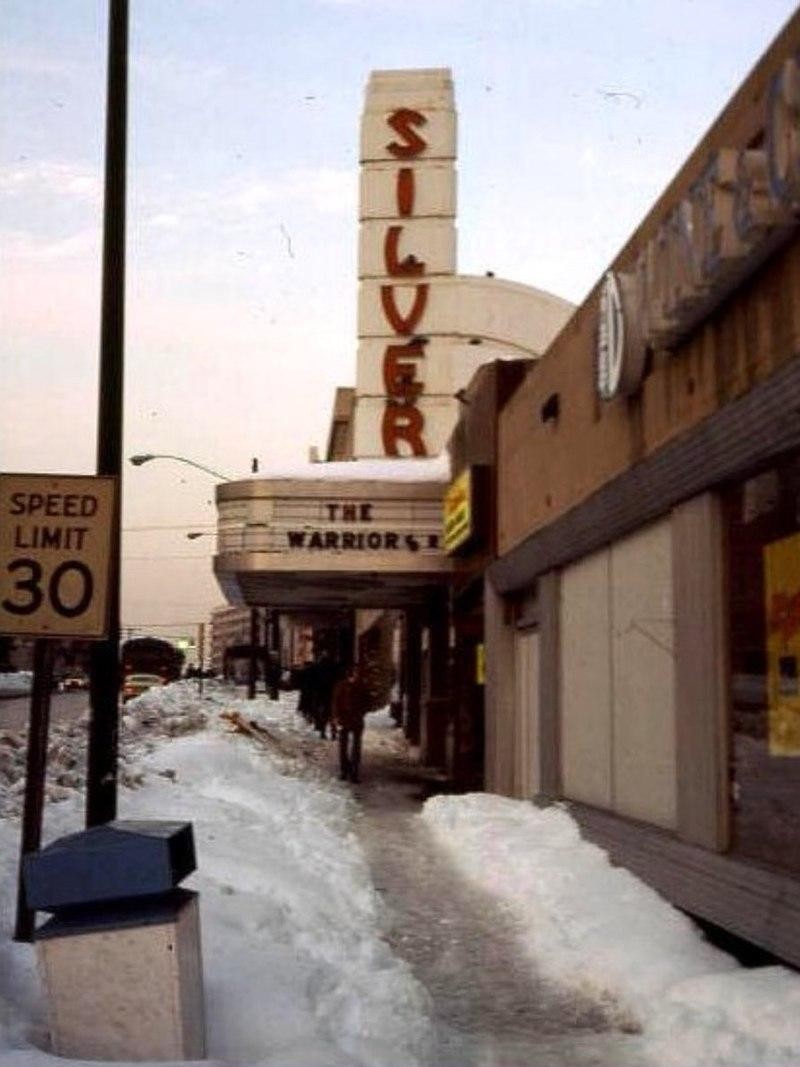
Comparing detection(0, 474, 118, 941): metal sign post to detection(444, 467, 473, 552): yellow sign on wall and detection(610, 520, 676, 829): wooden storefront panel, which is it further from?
detection(444, 467, 473, 552): yellow sign on wall

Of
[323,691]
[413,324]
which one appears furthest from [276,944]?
[323,691]


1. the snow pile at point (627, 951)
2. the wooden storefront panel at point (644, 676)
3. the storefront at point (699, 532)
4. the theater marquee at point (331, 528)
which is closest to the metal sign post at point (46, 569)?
the snow pile at point (627, 951)

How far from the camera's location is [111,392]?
9391 mm

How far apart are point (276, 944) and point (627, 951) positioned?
2325mm

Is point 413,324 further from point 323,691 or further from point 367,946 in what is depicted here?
point 367,946

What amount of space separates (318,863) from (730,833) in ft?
14.6

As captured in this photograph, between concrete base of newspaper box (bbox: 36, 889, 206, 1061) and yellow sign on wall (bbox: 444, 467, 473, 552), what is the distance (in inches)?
537

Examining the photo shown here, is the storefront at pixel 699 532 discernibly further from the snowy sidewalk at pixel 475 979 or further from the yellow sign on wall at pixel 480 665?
the yellow sign on wall at pixel 480 665

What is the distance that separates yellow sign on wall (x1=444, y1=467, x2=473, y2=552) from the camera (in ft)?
62.3

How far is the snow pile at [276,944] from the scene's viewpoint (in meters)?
6.10

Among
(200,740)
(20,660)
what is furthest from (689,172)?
(20,660)

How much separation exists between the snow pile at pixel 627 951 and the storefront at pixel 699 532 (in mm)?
284

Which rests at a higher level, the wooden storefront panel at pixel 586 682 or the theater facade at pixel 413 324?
the theater facade at pixel 413 324

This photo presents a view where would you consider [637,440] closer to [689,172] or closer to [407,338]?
[689,172]
